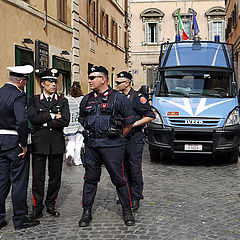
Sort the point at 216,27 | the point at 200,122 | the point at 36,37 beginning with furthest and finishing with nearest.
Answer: the point at 216,27
the point at 36,37
the point at 200,122

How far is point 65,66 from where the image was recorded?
58.3ft

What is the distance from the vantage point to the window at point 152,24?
43.4 meters

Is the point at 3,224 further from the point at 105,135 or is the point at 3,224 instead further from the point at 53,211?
the point at 105,135

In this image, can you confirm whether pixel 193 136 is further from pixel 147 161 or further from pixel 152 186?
pixel 152 186

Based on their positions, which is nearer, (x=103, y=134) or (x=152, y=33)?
(x=103, y=134)

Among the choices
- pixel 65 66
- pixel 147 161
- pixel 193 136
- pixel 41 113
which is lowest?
pixel 147 161

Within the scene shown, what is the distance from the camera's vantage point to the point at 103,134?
4941mm

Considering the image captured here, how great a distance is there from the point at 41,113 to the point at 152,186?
8.92ft

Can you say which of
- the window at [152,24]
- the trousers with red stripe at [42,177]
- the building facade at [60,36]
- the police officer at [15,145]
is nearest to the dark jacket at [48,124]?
the trousers with red stripe at [42,177]

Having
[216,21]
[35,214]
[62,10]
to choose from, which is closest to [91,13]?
[62,10]

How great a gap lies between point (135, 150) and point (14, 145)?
5.35 feet

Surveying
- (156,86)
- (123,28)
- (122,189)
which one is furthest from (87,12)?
(122,189)

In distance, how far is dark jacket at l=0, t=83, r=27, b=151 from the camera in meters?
4.82

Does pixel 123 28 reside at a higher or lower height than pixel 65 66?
higher
